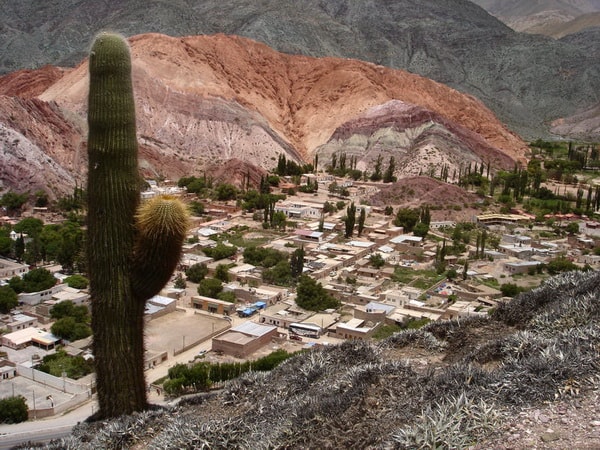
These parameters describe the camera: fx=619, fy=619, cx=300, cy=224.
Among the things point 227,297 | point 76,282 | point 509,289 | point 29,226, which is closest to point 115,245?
point 227,297

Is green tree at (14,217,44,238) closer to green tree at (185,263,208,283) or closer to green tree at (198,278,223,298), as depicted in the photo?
green tree at (185,263,208,283)

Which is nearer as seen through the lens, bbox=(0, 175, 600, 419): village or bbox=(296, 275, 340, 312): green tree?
bbox=(0, 175, 600, 419): village

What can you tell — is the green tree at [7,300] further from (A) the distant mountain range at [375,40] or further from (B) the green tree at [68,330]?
(A) the distant mountain range at [375,40]

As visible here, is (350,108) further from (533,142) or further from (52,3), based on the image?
(52,3)

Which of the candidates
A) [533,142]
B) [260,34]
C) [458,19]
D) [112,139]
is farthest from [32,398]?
[458,19]

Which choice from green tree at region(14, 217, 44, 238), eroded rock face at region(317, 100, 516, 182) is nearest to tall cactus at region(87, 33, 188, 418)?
green tree at region(14, 217, 44, 238)

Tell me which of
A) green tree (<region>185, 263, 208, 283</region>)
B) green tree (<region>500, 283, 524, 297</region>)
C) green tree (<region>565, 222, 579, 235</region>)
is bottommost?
green tree (<region>185, 263, 208, 283</region>)

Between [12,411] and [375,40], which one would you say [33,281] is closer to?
[12,411]

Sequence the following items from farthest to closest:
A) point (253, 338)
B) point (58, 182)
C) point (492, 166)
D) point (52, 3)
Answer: point (52, 3)
point (492, 166)
point (58, 182)
point (253, 338)
